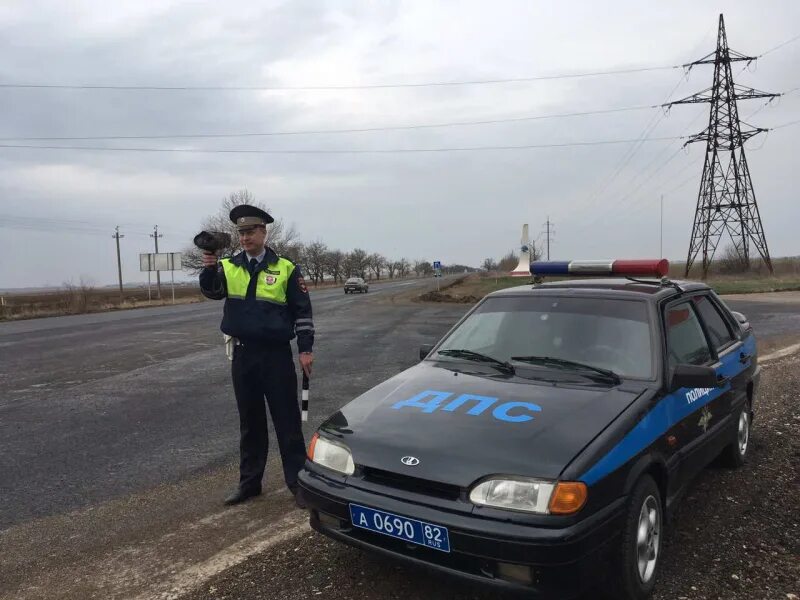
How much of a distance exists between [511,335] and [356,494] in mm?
1603

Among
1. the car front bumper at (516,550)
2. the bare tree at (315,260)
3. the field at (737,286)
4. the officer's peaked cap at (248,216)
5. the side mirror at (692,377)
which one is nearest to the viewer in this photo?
the car front bumper at (516,550)

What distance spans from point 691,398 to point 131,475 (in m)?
4.21

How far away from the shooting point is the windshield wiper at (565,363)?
10.6ft

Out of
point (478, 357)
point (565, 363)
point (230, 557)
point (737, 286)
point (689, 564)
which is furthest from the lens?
point (737, 286)

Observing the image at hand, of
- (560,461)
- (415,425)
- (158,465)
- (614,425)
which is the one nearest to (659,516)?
(614,425)

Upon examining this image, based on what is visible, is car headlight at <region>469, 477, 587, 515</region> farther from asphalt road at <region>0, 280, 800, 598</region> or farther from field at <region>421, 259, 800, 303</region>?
field at <region>421, 259, 800, 303</region>

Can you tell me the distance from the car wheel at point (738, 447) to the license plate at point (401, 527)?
2.88m

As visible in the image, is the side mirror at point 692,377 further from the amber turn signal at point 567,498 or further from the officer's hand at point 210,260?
the officer's hand at point 210,260

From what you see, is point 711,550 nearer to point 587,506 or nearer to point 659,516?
point 659,516

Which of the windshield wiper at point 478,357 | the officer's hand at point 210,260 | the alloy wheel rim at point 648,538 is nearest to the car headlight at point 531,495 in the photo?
the alloy wheel rim at point 648,538

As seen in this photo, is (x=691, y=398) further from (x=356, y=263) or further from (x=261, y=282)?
(x=356, y=263)

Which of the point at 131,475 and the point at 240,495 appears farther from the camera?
the point at 131,475

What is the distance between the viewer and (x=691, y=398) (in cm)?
343

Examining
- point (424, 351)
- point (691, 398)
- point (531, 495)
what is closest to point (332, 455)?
point (531, 495)
